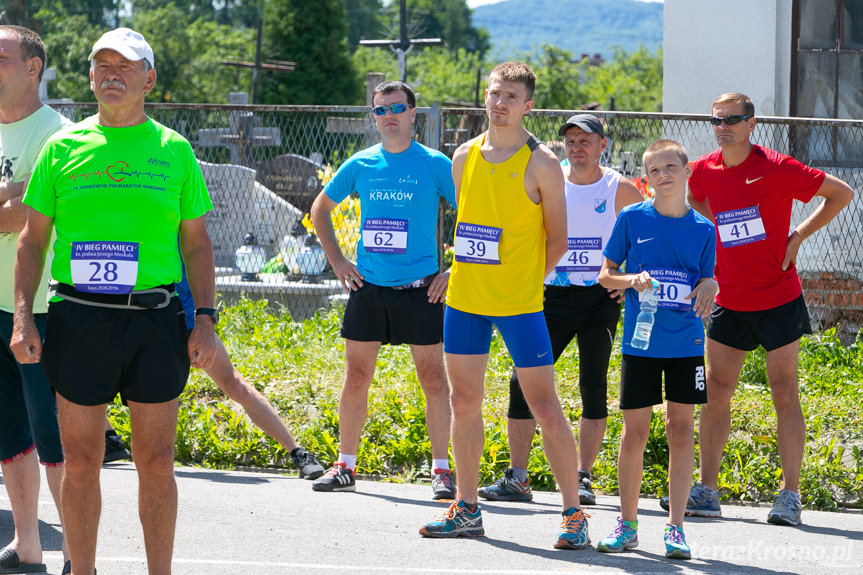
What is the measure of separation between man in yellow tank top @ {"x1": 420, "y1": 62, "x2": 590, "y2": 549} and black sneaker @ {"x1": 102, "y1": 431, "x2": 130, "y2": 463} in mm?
2729

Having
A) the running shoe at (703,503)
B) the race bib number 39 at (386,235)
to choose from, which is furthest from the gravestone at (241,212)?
the running shoe at (703,503)

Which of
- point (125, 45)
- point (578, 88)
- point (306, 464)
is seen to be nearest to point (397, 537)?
point (306, 464)

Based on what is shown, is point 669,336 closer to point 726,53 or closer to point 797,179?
point 797,179

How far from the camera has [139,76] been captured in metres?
3.96

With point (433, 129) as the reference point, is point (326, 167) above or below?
below

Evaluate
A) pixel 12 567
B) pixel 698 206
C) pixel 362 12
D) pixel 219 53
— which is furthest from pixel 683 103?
pixel 362 12

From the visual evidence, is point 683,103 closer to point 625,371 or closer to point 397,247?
point 397,247

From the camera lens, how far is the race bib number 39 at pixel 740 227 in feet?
18.7

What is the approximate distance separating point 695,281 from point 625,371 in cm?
51

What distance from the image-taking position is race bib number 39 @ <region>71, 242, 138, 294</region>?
12.6 feet

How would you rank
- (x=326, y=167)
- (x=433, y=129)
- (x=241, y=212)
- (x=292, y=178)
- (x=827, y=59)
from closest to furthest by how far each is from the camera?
(x=433, y=129) < (x=827, y=59) < (x=326, y=167) < (x=241, y=212) < (x=292, y=178)

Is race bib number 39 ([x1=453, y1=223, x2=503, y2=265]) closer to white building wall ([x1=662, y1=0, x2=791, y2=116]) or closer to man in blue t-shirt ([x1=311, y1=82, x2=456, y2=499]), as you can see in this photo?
man in blue t-shirt ([x1=311, y1=82, x2=456, y2=499])

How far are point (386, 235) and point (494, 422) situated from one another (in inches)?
62.1

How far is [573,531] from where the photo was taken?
16.4 ft
